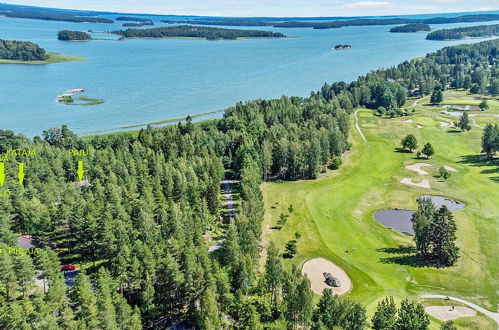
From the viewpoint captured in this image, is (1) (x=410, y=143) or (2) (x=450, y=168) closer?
(2) (x=450, y=168)

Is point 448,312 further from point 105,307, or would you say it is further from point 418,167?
point 418,167

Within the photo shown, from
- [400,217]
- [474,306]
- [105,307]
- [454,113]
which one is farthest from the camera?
[454,113]

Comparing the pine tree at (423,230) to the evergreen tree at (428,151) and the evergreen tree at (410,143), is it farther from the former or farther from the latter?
the evergreen tree at (410,143)

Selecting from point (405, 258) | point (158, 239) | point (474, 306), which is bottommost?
point (474, 306)

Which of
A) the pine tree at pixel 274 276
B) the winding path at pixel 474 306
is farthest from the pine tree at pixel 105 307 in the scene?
the winding path at pixel 474 306

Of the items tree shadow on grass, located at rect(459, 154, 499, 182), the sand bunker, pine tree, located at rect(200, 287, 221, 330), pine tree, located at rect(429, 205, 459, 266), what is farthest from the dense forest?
A: tree shadow on grass, located at rect(459, 154, 499, 182)

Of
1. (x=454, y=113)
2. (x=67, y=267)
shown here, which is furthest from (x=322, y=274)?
(x=454, y=113)
